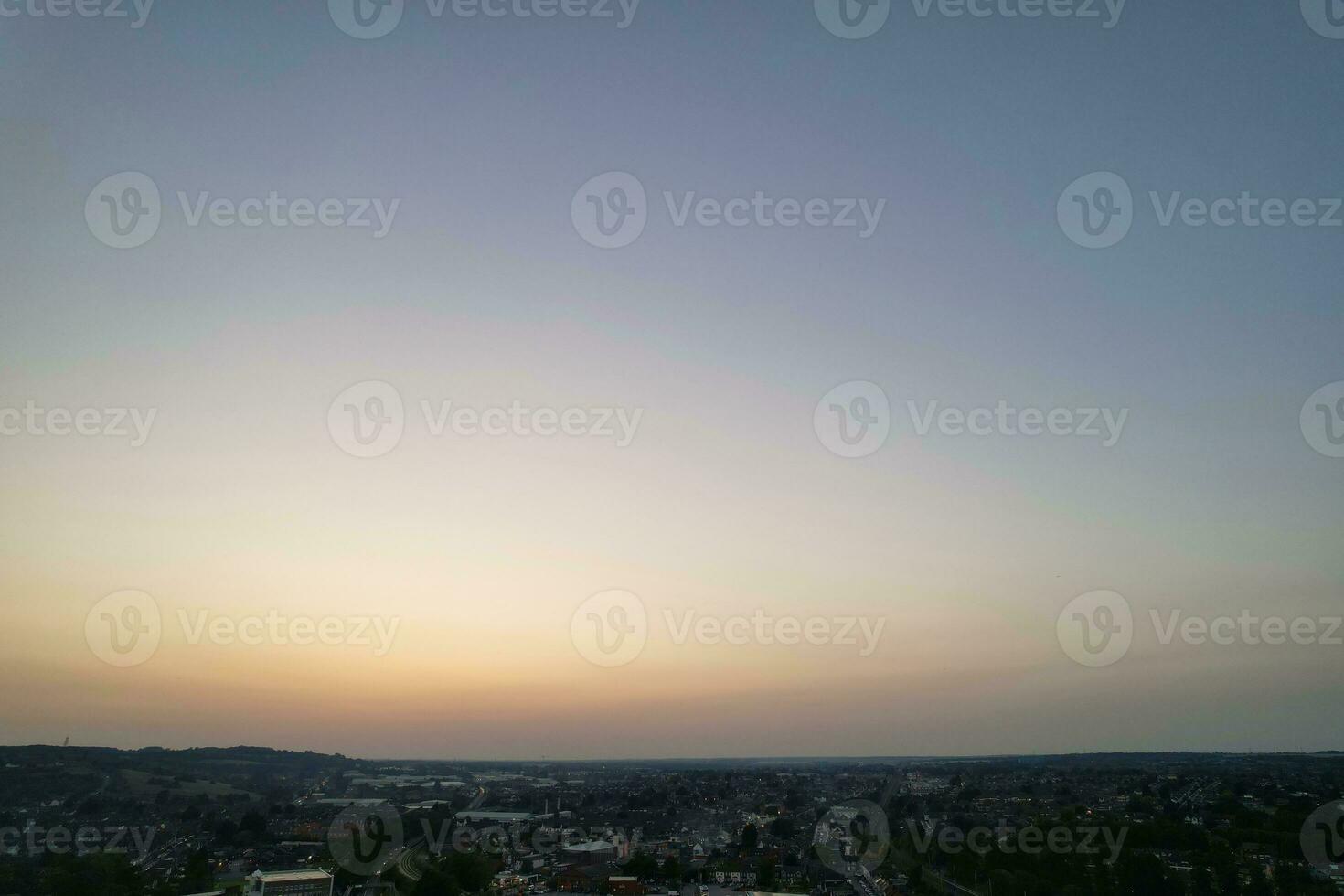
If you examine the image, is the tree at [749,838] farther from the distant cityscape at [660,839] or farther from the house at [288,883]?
the house at [288,883]

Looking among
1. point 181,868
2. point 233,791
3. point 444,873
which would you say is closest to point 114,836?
point 181,868

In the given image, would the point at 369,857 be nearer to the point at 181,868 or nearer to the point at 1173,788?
the point at 181,868

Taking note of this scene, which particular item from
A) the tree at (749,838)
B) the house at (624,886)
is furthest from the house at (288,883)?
the tree at (749,838)

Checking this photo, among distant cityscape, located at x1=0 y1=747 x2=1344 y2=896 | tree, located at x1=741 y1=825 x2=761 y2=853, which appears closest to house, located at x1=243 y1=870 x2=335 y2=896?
distant cityscape, located at x1=0 y1=747 x2=1344 y2=896

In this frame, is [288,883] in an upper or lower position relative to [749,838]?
upper

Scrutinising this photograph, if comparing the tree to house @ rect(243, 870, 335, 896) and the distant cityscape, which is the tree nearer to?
the distant cityscape

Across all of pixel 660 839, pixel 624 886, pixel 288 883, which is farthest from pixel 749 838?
pixel 288 883

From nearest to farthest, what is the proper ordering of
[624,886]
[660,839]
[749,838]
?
[624,886] → [749,838] → [660,839]

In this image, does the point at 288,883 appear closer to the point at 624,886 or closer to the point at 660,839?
the point at 624,886
